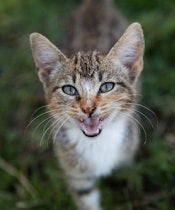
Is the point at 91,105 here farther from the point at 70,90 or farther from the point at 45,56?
the point at 45,56

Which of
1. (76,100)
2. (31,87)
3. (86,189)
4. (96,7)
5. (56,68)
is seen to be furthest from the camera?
(31,87)

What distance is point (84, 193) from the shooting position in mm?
4043

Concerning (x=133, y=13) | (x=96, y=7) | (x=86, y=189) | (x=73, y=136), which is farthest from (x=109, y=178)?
(x=133, y=13)

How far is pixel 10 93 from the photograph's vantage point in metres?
5.26

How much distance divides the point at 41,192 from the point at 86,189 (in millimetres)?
493

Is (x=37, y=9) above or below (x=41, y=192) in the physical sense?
above

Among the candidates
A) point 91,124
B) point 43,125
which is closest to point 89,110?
point 91,124

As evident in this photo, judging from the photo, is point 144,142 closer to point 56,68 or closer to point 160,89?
point 160,89

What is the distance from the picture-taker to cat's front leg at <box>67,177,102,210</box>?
4.00 m

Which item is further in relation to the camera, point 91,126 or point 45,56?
point 45,56

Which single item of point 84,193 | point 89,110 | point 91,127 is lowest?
point 84,193

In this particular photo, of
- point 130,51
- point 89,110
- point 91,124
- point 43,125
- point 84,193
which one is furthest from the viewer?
point 43,125

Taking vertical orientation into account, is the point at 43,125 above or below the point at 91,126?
above

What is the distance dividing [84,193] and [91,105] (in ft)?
3.34
